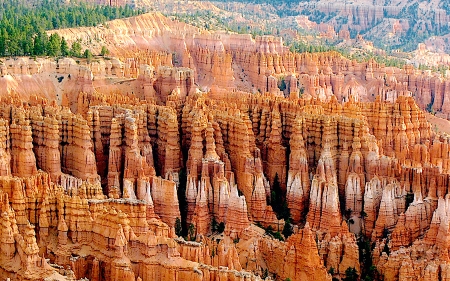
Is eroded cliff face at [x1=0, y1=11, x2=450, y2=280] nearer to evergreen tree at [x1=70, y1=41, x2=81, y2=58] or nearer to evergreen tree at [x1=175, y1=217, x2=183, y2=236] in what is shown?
evergreen tree at [x1=175, y1=217, x2=183, y2=236]

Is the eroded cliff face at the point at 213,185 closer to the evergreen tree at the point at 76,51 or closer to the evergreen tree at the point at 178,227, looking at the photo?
the evergreen tree at the point at 178,227

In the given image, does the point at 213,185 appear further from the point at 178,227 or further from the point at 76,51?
the point at 76,51

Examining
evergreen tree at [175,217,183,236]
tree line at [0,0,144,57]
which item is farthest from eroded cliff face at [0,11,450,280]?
tree line at [0,0,144,57]

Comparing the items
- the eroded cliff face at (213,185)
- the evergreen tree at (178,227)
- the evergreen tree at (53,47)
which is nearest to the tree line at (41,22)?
the evergreen tree at (53,47)

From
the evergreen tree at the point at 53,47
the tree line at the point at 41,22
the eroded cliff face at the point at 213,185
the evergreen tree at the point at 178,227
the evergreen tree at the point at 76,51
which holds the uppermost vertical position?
the tree line at the point at 41,22

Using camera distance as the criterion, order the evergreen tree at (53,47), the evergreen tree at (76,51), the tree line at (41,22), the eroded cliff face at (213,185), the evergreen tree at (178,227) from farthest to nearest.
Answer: the evergreen tree at (76,51)
the evergreen tree at (53,47)
the tree line at (41,22)
the evergreen tree at (178,227)
the eroded cliff face at (213,185)

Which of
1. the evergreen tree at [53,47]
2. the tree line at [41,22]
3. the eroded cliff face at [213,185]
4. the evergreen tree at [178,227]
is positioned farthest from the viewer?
the evergreen tree at [53,47]

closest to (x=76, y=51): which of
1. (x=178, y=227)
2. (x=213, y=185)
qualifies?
(x=213, y=185)
